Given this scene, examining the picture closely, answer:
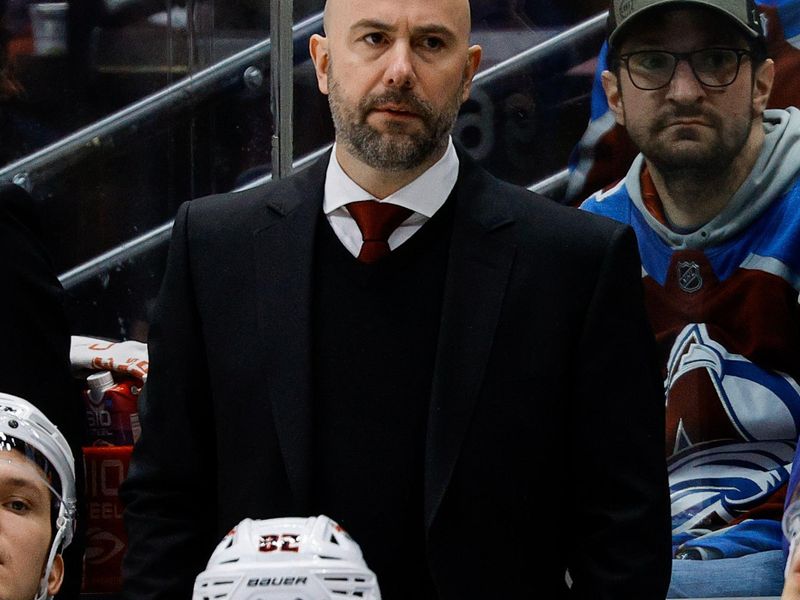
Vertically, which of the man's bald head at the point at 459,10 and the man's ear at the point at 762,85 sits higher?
the man's bald head at the point at 459,10

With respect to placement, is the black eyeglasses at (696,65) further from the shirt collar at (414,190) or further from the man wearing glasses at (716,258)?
the shirt collar at (414,190)

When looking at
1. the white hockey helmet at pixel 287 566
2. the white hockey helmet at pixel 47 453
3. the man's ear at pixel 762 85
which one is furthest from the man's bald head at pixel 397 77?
the man's ear at pixel 762 85

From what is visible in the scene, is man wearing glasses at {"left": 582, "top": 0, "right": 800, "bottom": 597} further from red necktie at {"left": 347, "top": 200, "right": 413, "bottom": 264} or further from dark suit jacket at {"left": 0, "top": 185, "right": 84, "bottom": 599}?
dark suit jacket at {"left": 0, "top": 185, "right": 84, "bottom": 599}

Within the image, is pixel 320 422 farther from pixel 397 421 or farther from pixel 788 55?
pixel 788 55

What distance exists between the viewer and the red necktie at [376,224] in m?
2.46

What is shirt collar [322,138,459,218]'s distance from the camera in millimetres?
2482

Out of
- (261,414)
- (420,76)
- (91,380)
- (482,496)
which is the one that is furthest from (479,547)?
(91,380)

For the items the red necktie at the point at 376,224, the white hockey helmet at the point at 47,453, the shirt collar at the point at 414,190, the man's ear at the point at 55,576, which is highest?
the shirt collar at the point at 414,190

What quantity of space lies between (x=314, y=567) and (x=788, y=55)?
2.14m

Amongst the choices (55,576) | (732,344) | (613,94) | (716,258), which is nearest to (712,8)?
(613,94)

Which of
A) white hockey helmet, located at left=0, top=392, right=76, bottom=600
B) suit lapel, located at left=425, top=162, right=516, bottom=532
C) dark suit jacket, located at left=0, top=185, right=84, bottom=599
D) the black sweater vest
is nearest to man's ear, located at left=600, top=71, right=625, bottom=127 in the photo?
suit lapel, located at left=425, top=162, right=516, bottom=532

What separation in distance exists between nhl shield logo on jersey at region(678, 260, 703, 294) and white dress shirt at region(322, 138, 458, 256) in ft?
3.95

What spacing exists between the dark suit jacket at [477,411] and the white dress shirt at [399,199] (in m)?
0.04

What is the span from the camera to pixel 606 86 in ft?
11.7
